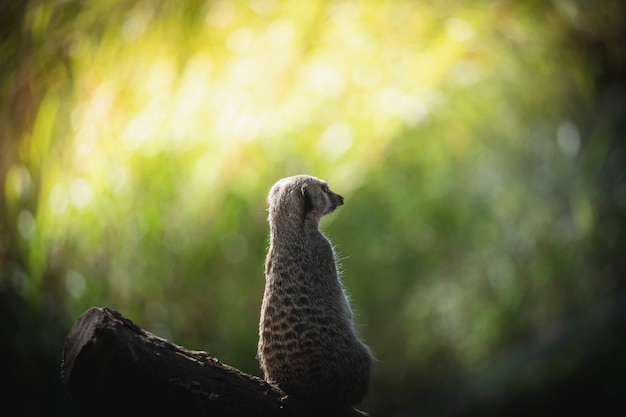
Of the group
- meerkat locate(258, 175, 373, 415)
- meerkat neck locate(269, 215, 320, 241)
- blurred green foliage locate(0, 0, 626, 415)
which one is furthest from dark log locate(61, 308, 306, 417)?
blurred green foliage locate(0, 0, 626, 415)

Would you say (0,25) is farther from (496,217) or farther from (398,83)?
(496,217)

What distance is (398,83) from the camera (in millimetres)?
3557

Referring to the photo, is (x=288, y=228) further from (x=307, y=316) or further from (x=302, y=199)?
(x=307, y=316)

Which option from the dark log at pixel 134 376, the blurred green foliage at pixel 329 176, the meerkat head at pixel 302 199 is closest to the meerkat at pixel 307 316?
the meerkat head at pixel 302 199

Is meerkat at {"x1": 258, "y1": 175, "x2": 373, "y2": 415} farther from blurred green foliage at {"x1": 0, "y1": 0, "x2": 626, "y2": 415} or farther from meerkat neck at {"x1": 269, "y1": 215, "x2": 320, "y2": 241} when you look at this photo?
blurred green foliage at {"x1": 0, "y1": 0, "x2": 626, "y2": 415}

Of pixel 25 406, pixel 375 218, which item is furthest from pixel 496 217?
pixel 25 406

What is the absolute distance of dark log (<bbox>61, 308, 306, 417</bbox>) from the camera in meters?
1.26

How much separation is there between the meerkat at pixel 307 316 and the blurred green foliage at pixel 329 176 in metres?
1.56

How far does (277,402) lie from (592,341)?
2389 mm

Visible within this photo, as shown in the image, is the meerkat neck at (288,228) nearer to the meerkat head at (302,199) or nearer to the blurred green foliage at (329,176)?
the meerkat head at (302,199)

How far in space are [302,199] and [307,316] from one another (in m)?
0.30

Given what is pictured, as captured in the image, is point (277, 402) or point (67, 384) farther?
point (277, 402)

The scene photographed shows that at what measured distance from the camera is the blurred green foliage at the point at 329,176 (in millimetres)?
3404

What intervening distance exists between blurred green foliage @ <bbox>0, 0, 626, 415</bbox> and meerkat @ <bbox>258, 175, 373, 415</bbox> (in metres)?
1.56
